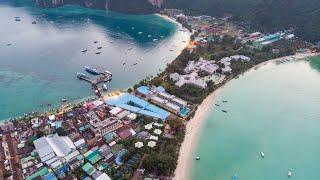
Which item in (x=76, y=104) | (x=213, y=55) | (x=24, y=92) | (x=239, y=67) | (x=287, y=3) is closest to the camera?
(x=76, y=104)

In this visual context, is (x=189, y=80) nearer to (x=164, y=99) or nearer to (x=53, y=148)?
(x=164, y=99)

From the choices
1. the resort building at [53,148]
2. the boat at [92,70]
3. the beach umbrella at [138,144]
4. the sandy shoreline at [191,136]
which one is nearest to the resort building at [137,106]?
the sandy shoreline at [191,136]

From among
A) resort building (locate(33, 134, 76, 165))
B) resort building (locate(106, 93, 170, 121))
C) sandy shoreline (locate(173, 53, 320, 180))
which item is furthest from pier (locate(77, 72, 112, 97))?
sandy shoreline (locate(173, 53, 320, 180))

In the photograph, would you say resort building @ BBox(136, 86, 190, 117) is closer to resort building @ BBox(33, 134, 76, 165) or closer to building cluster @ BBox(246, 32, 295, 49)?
resort building @ BBox(33, 134, 76, 165)

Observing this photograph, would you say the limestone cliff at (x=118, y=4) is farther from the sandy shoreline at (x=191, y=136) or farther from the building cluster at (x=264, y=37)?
the sandy shoreline at (x=191, y=136)

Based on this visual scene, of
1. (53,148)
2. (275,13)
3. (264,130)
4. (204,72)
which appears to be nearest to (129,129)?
(53,148)

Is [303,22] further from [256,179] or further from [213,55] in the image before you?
[256,179]

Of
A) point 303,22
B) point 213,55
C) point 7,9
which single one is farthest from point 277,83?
point 7,9
